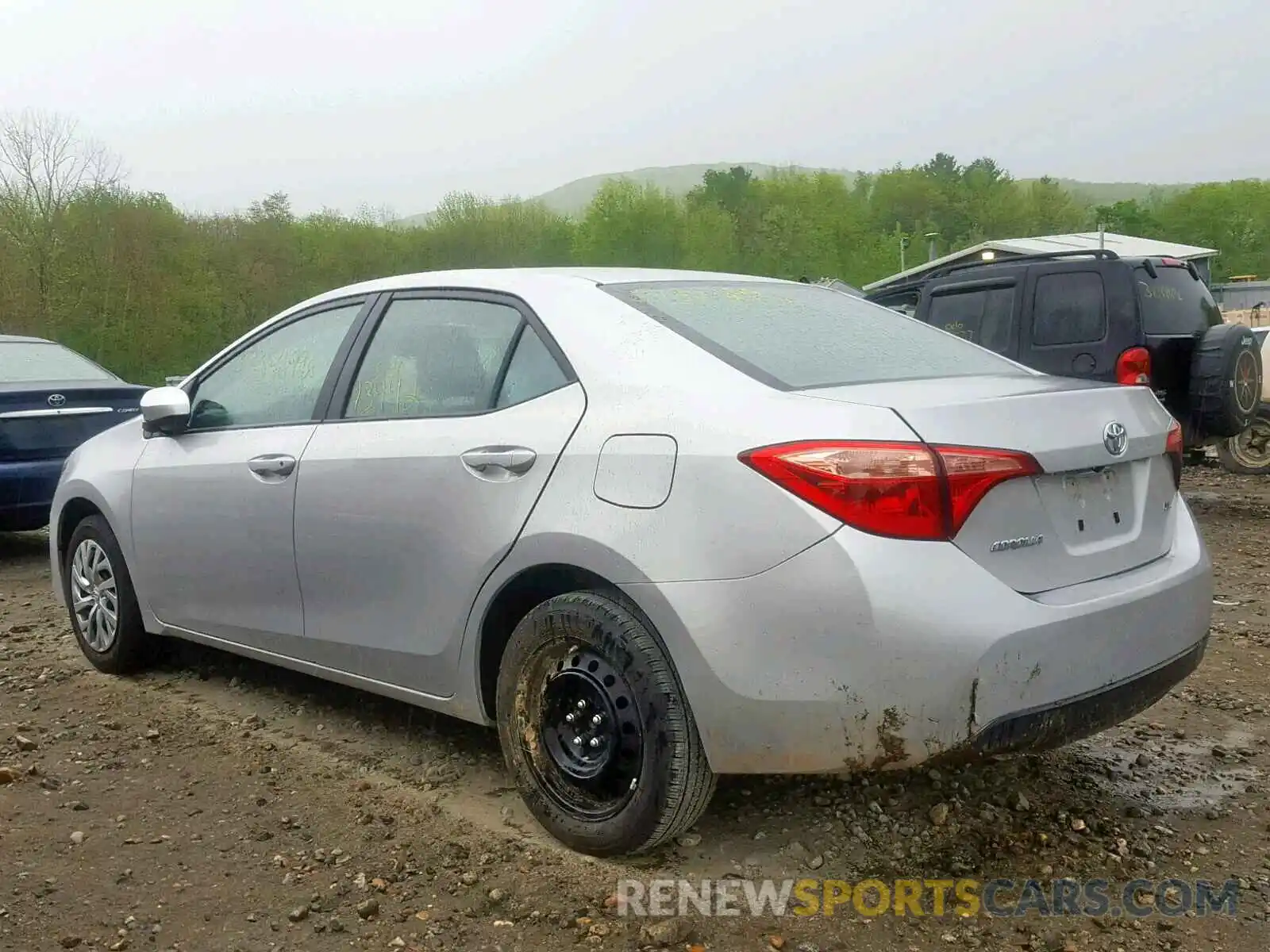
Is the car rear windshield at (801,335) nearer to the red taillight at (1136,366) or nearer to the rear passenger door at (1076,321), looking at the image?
the red taillight at (1136,366)

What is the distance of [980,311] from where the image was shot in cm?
890

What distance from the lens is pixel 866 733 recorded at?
243cm

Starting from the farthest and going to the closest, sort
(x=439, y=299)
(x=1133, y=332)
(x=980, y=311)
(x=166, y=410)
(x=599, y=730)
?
(x=980, y=311), (x=1133, y=332), (x=166, y=410), (x=439, y=299), (x=599, y=730)

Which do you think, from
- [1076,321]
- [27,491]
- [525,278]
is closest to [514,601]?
[525,278]

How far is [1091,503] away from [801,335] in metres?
0.88

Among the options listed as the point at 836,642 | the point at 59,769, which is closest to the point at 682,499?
the point at 836,642

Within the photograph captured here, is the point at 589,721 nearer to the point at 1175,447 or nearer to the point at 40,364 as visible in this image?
the point at 1175,447

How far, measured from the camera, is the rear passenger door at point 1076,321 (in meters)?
8.08

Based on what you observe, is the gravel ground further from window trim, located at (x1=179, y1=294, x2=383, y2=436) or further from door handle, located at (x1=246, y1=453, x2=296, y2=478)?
window trim, located at (x1=179, y1=294, x2=383, y2=436)

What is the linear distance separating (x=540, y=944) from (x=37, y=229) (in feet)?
126

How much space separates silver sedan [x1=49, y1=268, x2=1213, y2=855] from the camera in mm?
2406

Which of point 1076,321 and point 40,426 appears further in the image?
point 1076,321

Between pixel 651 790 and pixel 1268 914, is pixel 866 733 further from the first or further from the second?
pixel 1268 914

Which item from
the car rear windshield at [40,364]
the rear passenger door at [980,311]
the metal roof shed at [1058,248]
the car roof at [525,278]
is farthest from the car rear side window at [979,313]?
the metal roof shed at [1058,248]
